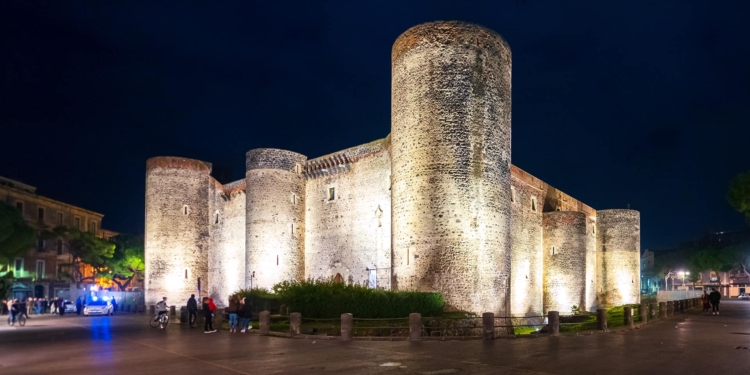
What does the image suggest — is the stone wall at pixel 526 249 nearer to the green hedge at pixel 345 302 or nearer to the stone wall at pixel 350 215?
the stone wall at pixel 350 215

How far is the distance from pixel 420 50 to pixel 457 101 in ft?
9.00

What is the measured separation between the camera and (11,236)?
4075 cm

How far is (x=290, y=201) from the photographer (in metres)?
35.8

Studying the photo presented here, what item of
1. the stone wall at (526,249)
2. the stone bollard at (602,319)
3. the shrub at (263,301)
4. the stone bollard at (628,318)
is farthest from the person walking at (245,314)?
the stone wall at (526,249)

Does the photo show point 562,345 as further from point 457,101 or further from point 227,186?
point 227,186

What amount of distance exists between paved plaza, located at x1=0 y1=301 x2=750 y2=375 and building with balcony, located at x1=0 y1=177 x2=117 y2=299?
4004 cm

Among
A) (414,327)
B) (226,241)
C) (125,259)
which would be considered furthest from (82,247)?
(414,327)

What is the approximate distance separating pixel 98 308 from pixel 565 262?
2874 cm

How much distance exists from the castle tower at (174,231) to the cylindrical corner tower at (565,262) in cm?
2419

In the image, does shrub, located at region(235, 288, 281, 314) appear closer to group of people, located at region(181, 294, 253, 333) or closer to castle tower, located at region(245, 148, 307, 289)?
group of people, located at region(181, 294, 253, 333)

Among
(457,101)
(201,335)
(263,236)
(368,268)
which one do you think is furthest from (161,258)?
(457,101)

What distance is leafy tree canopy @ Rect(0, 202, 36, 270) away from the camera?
39375 mm

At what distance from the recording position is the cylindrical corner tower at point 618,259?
4456 cm

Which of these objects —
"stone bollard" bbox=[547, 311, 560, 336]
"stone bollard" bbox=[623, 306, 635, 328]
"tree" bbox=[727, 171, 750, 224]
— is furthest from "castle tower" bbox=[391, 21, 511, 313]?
"tree" bbox=[727, 171, 750, 224]
